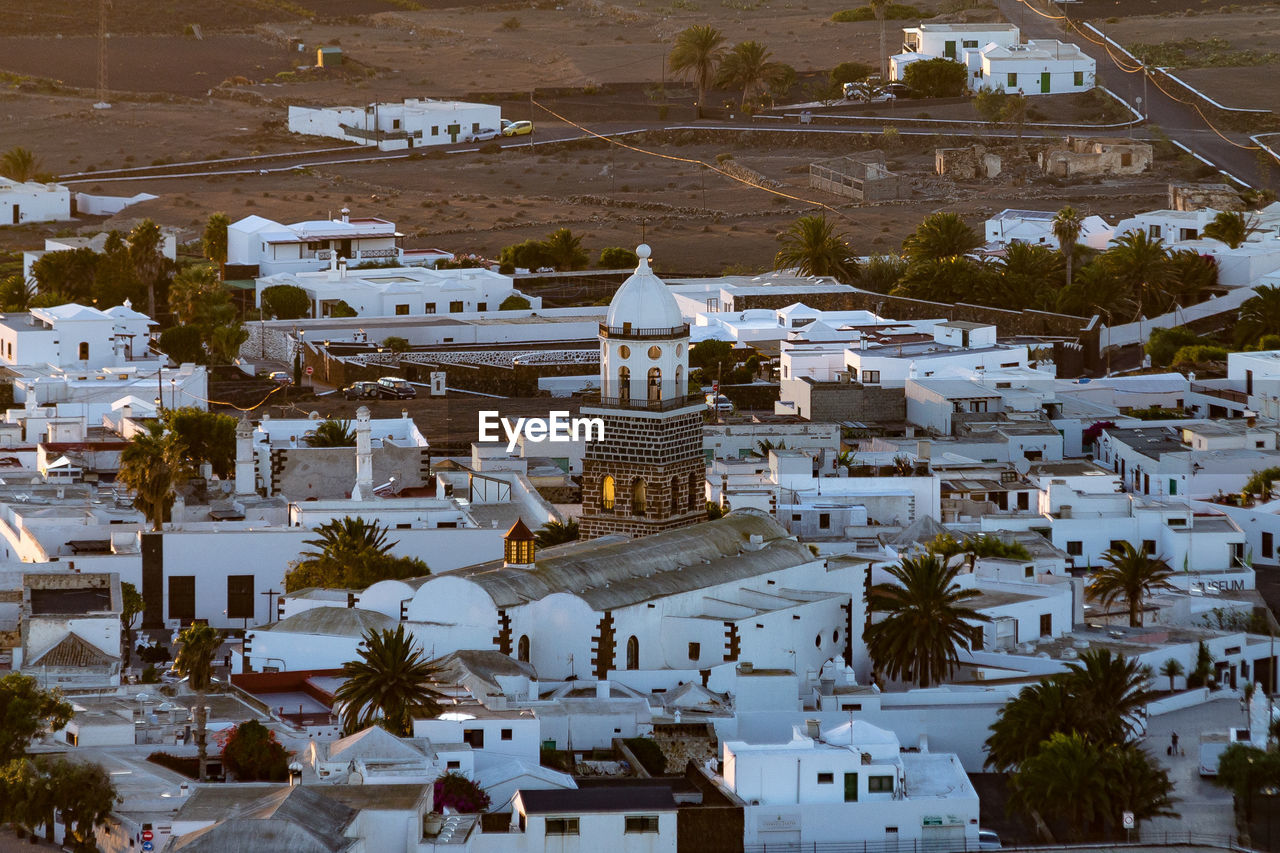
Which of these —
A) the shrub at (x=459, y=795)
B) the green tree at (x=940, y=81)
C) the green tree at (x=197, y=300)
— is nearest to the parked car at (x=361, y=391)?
the green tree at (x=197, y=300)

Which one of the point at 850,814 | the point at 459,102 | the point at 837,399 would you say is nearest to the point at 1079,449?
the point at 837,399

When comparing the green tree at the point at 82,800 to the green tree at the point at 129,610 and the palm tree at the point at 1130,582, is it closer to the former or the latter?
the green tree at the point at 129,610

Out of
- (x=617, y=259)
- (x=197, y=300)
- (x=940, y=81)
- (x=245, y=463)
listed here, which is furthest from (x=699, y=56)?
(x=245, y=463)

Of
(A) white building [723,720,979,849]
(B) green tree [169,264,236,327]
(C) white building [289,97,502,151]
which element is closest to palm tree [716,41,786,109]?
(C) white building [289,97,502,151]

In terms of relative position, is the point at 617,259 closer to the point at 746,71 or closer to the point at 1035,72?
the point at 1035,72

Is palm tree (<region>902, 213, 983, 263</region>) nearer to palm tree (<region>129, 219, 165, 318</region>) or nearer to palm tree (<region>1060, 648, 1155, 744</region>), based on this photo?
palm tree (<region>129, 219, 165, 318</region>)

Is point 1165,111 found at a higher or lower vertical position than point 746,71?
lower
